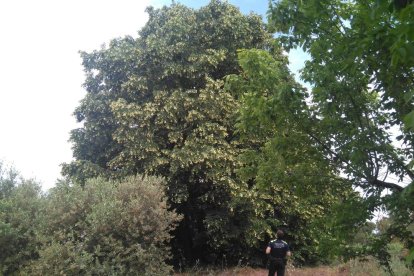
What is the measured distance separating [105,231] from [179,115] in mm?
6889

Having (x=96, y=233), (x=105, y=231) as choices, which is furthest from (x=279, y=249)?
(x=96, y=233)

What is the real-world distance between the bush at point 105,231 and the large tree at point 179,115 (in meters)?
3.96

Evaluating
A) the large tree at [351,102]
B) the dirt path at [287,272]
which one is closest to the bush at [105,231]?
the dirt path at [287,272]

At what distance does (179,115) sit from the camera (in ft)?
55.4

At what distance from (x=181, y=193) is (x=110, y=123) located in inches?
179

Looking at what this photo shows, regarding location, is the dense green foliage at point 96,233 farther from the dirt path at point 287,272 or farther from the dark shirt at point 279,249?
the dirt path at point 287,272

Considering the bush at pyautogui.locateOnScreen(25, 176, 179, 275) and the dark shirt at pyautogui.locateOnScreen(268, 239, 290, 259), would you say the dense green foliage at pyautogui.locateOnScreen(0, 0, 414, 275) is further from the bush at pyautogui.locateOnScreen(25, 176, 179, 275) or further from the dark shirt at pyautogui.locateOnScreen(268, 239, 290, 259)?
the dark shirt at pyautogui.locateOnScreen(268, 239, 290, 259)

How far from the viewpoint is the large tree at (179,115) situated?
16219 mm

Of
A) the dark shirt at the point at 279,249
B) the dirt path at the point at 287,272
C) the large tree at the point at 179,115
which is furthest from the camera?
the large tree at the point at 179,115

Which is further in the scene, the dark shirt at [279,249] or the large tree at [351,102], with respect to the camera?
the dark shirt at [279,249]

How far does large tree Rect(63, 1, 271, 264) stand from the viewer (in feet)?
53.2

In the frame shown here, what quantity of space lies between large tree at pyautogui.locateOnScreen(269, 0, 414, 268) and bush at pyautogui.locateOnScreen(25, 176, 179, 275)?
20.3 ft

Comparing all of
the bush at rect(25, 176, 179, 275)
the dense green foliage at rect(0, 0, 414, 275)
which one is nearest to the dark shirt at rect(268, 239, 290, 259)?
the dense green foliage at rect(0, 0, 414, 275)

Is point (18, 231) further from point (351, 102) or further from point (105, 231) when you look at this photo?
point (351, 102)
